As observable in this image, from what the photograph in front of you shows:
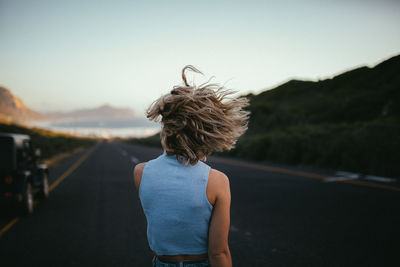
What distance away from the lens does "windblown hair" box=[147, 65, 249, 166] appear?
1519 millimetres

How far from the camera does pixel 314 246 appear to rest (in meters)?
4.32

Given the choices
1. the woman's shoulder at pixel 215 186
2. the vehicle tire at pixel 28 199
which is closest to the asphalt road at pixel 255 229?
the vehicle tire at pixel 28 199

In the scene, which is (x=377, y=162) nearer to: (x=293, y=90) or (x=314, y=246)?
(x=314, y=246)

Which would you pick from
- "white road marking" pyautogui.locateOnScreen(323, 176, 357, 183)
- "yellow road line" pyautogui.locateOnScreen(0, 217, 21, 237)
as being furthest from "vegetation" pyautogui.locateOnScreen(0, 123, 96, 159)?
"white road marking" pyautogui.locateOnScreen(323, 176, 357, 183)

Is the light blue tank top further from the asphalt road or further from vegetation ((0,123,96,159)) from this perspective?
vegetation ((0,123,96,159))

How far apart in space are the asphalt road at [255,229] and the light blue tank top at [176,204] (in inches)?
102

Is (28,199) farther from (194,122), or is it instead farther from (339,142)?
(339,142)

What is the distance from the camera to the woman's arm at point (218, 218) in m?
1.45

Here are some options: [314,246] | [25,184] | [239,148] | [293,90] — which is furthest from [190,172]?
[293,90]

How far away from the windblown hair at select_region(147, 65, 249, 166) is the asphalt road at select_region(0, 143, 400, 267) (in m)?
2.78

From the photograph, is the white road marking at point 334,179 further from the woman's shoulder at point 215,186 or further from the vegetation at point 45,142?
the vegetation at point 45,142

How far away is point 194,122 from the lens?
1.51m

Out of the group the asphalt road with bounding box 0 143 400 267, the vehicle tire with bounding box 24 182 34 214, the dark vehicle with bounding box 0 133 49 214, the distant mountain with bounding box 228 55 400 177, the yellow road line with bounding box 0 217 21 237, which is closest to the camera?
the asphalt road with bounding box 0 143 400 267

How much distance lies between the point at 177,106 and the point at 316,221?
493 cm
